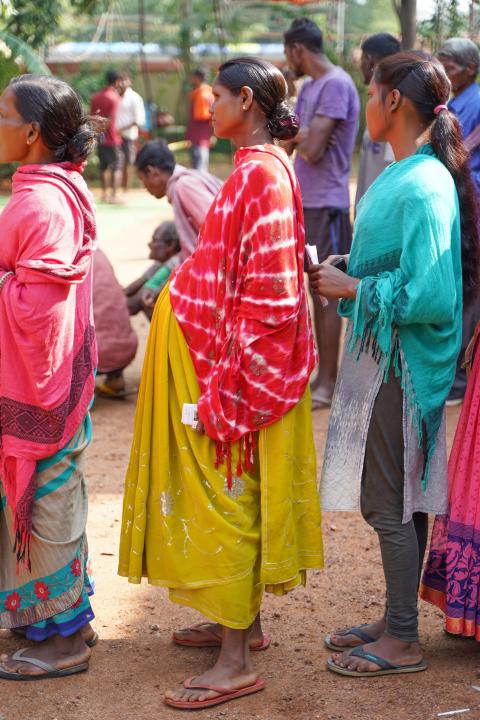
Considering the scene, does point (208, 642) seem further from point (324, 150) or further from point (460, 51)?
point (460, 51)

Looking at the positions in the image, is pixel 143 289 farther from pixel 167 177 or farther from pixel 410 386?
pixel 410 386

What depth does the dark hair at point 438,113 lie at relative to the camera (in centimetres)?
301

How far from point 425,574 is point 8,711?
145cm

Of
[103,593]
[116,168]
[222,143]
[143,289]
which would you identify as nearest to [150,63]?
[222,143]

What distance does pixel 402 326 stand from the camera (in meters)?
3.02

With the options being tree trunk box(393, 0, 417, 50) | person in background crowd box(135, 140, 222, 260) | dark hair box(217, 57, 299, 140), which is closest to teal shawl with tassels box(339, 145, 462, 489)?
dark hair box(217, 57, 299, 140)

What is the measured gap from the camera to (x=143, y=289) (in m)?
6.70

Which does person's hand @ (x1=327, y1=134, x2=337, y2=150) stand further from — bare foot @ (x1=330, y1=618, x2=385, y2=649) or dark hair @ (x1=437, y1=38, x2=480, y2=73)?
bare foot @ (x1=330, y1=618, x2=385, y2=649)

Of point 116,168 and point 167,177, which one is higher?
point 167,177

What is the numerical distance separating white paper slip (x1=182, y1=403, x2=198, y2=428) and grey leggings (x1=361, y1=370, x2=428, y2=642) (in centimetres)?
56

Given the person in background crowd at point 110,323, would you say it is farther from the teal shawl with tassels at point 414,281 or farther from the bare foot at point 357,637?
the teal shawl with tassels at point 414,281

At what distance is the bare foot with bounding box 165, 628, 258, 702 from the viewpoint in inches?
121

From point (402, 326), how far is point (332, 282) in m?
0.25

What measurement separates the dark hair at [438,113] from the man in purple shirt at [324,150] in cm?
304
